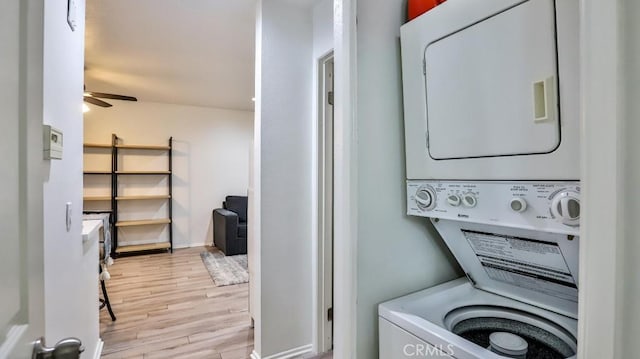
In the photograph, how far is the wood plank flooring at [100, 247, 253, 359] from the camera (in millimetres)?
2172

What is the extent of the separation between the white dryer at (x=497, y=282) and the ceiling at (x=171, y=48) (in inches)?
82.1

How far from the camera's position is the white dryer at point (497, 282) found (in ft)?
2.40

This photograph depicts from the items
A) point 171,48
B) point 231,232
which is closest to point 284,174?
point 171,48

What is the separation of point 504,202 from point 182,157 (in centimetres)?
520

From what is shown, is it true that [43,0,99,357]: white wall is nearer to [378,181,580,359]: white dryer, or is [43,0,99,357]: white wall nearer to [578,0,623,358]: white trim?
[378,181,580,359]: white dryer

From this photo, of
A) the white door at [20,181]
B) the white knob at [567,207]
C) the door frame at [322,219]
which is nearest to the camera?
the white door at [20,181]

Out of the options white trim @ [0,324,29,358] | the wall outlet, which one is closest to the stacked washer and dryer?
white trim @ [0,324,29,358]

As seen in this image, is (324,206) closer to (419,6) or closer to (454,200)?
(454,200)

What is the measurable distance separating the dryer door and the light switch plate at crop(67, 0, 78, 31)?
148 centimetres

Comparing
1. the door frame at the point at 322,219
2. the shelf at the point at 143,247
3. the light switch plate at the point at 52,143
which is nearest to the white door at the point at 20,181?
the light switch plate at the point at 52,143

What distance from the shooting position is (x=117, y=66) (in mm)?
3312

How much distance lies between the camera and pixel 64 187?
125 centimetres

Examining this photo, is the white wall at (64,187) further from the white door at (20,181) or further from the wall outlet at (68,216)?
the white door at (20,181)

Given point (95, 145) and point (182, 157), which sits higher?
point (95, 145)
